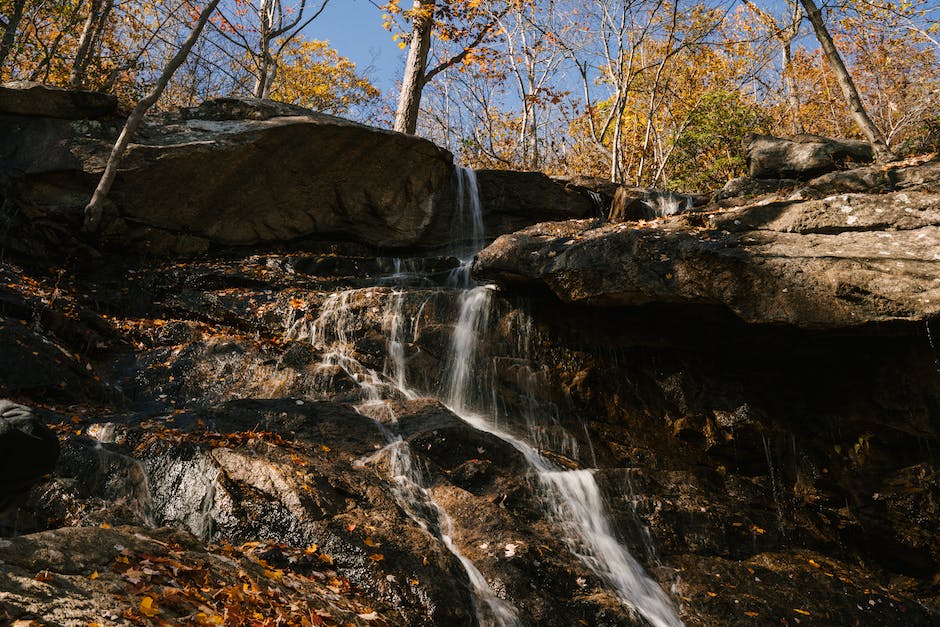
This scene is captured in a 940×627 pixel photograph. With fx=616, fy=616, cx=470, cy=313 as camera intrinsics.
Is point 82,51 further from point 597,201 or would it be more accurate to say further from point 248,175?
point 597,201

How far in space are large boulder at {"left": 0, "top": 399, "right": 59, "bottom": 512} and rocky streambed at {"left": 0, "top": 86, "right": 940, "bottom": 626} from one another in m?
0.05

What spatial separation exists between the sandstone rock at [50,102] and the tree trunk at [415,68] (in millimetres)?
5884

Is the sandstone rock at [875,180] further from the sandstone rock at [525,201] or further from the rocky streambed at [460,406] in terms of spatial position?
the sandstone rock at [525,201]

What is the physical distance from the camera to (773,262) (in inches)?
286

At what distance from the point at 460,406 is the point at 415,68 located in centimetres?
915

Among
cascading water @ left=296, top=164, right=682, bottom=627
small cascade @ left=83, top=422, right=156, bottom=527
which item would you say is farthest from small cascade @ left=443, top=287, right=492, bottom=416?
small cascade @ left=83, top=422, right=156, bottom=527

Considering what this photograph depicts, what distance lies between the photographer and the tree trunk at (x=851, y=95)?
33.4 feet

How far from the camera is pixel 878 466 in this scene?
8039 mm

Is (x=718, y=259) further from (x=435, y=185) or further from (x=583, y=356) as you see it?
(x=435, y=185)

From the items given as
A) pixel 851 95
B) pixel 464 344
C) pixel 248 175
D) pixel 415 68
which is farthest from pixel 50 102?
pixel 851 95

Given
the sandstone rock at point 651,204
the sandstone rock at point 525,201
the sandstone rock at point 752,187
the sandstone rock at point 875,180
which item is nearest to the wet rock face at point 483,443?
the sandstone rock at point 875,180

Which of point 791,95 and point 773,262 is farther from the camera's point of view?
point 791,95

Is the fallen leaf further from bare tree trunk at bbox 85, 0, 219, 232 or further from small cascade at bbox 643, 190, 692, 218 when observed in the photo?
small cascade at bbox 643, 190, 692, 218

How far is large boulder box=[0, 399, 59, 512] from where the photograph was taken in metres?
3.58
